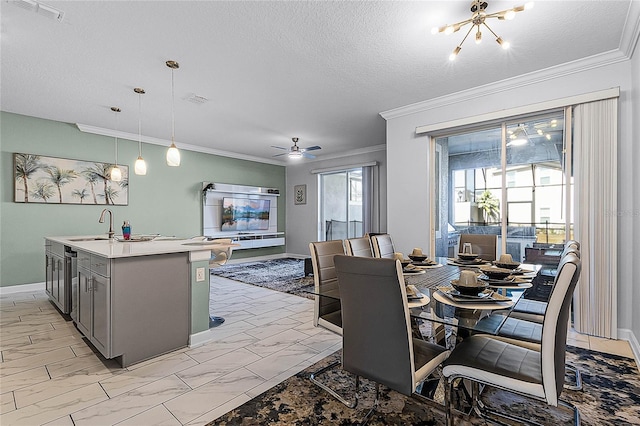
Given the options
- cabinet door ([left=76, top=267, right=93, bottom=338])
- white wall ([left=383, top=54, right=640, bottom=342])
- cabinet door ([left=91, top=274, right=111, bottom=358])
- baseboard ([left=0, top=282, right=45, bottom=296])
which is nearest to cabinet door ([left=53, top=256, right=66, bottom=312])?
cabinet door ([left=76, top=267, right=93, bottom=338])

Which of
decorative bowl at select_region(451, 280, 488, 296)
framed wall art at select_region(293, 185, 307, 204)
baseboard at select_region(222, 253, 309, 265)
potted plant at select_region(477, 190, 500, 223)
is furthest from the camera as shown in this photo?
framed wall art at select_region(293, 185, 307, 204)

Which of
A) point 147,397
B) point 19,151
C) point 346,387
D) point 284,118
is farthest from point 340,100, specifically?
point 19,151

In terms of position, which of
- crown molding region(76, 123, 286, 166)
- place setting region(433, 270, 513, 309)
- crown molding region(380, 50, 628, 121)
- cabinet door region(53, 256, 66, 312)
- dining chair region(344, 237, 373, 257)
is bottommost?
cabinet door region(53, 256, 66, 312)

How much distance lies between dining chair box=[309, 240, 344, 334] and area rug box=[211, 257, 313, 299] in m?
2.08

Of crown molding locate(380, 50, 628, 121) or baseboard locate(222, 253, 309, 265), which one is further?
baseboard locate(222, 253, 309, 265)

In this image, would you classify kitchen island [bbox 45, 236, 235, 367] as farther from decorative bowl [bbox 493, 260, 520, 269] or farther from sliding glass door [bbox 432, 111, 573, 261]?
sliding glass door [bbox 432, 111, 573, 261]

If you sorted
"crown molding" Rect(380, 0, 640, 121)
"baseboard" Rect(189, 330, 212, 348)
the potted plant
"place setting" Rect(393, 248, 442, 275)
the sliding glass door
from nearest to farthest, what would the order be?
"place setting" Rect(393, 248, 442, 275) → "crown molding" Rect(380, 0, 640, 121) → "baseboard" Rect(189, 330, 212, 348) → the sliding glass door → the potted plant

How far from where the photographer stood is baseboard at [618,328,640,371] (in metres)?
2.47

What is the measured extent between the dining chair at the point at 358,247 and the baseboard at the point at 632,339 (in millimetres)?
2240

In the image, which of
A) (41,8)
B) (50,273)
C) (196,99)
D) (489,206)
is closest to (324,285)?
(489,206)

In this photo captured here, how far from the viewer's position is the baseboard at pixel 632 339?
8.11ft

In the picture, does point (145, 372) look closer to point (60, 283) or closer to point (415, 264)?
point (60, 283)

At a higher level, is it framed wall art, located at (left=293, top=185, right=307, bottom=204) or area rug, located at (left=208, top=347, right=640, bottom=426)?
framed wall art, located at (left=293, top=185, right=307, bottom=204)

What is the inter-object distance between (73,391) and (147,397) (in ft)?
1.77
